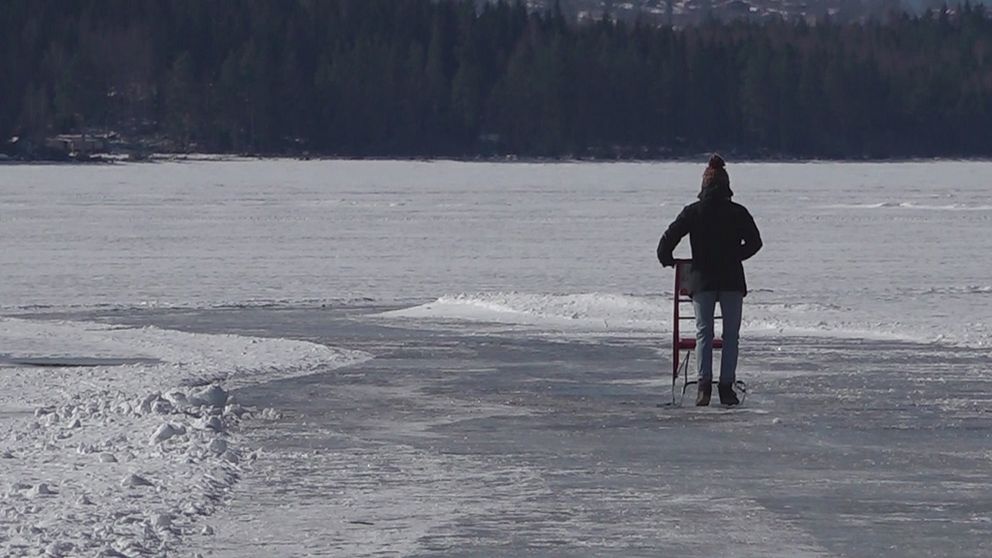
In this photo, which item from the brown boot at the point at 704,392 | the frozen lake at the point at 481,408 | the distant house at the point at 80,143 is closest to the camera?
the frozen lake at the point at 481,408

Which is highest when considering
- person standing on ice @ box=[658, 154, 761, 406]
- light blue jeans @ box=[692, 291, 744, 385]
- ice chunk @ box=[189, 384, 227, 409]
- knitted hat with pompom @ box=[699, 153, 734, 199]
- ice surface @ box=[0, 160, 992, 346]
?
knitted hat with pompom @ box=[699, 153, 734, 199]

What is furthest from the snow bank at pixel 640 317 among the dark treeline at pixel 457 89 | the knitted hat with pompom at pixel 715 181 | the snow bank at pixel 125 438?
the dark treeline at pixel 457 89

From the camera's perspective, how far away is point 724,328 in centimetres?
1245

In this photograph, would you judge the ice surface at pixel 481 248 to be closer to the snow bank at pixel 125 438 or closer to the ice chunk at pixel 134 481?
the snow bank at pixel 125 438

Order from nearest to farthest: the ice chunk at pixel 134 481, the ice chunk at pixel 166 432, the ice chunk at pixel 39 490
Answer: the ice chunk at pixel 39 490 < the ice chunk at pixel 134 481 < the ice chunk at pixel 166 432

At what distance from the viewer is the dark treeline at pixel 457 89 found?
148 meters

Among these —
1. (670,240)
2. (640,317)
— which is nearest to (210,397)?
(670,240)

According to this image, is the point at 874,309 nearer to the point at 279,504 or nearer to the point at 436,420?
the point at 436,420

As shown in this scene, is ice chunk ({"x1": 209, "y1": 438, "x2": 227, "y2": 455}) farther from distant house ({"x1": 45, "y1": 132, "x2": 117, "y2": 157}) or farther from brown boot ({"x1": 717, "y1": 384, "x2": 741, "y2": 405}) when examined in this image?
distant house ({"x1": 45, "y1": 132, "x2": 117, "y2": 157})

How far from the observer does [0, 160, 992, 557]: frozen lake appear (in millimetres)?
8117

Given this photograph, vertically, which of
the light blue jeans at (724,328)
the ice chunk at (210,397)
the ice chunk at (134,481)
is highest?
the light blue jeans at (724,328)

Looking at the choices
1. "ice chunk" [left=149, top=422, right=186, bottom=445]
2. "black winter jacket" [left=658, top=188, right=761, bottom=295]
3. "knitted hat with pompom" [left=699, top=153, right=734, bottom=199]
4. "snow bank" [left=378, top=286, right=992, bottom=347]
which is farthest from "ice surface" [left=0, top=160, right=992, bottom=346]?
"ice chunk" [left=149, top=422, right=186, bottom=445]

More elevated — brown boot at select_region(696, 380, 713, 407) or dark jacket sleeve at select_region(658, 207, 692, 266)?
dark jacket sleeve at select_region(658, 207, 692, 266)

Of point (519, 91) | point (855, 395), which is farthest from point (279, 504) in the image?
point (519, 91)
